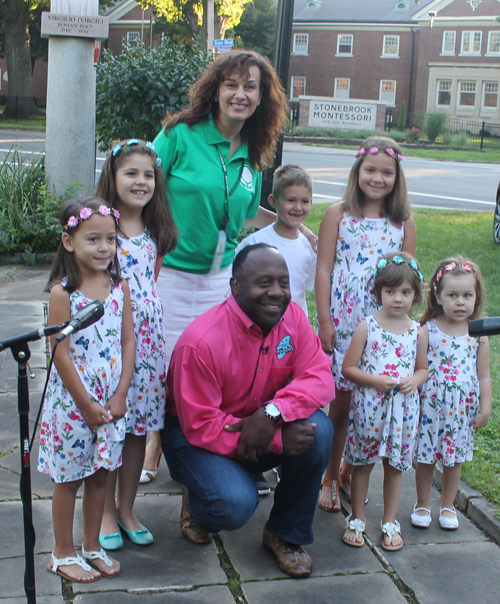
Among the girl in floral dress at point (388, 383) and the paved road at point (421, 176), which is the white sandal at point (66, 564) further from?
the paved road at point (421, 176)

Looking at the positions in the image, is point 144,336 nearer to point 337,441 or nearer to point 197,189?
point 197,189

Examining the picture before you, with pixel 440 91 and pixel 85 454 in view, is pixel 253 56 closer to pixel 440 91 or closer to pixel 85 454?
pixel 85 454

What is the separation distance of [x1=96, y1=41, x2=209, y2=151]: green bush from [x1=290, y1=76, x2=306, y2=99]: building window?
45.9m

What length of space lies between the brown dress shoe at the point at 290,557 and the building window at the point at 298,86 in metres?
50.8

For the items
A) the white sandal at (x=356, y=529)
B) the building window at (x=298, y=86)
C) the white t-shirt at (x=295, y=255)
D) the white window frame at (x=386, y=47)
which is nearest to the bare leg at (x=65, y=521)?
the white sandal at (x=356, y=529)

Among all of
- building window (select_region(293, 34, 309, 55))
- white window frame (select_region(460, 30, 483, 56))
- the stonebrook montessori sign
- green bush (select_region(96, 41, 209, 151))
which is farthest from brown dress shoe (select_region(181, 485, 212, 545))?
building window (select_region(293, 34, 309, 55))

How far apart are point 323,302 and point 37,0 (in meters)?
33.8

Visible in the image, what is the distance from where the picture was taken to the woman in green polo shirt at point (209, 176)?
3246 millimetres

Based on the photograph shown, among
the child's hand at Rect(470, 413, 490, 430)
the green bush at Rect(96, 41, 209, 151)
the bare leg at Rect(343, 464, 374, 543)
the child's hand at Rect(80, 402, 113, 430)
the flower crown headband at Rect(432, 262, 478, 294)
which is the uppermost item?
the green bush at Rect(96, 41, 209, 151)

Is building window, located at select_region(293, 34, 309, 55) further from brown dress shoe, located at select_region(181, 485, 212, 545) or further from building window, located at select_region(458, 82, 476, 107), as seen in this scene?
brown dress shoe, located at select_region(181, 485, 212, 545)

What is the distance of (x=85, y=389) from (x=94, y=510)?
1.71 ft

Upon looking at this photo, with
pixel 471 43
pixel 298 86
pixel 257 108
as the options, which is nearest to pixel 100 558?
pixel 257 108

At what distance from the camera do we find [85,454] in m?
2.66

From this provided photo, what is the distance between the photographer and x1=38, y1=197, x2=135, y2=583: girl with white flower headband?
2.61 meters
